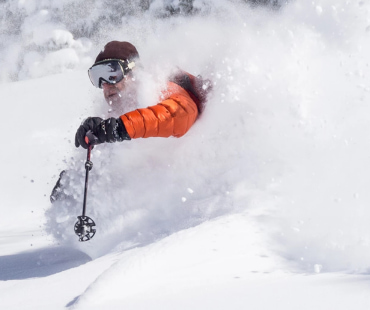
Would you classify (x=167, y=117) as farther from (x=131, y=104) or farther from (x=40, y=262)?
(x=40, y=262)

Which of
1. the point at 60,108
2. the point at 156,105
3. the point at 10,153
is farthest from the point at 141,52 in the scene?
the point at 60,108

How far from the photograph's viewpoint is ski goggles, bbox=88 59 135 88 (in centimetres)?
331

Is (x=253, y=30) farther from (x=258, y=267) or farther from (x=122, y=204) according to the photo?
(x=258, y=267)

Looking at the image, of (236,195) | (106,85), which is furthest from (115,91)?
(236,195)

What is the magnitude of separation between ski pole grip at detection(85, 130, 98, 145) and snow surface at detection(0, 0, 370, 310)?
1.39 ft

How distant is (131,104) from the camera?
11.0ft

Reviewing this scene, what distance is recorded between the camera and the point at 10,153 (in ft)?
28.7

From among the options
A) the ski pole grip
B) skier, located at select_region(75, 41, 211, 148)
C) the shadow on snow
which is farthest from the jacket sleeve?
the shadow on snow

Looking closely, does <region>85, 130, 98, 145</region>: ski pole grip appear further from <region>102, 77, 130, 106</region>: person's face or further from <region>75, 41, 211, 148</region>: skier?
<region>102, 77, 130, 106</region>: person's face

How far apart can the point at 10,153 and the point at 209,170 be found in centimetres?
646

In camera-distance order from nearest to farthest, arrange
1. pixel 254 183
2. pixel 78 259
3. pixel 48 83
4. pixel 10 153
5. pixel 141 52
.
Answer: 1. pixel 254 183
2. pixel 78 259
3. pixel 141 52
4. pixel 10 153
5. pixel 48 83

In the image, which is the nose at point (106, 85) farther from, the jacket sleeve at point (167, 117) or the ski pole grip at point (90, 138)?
the ski pole grip at point (90, 138)

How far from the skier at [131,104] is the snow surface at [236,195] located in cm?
12

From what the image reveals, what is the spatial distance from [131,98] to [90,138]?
0.62 meters
